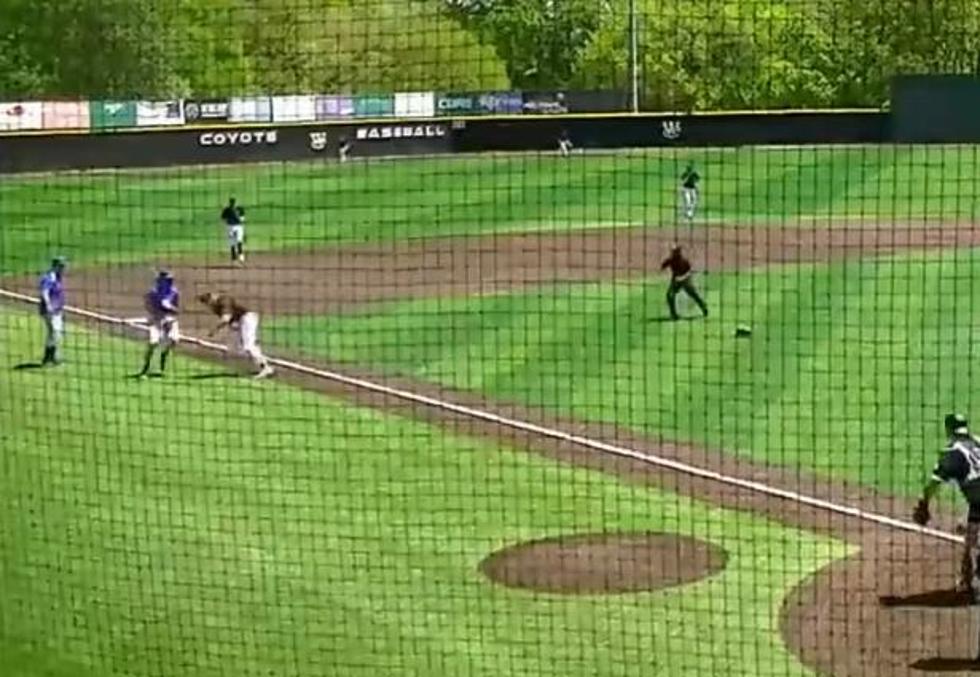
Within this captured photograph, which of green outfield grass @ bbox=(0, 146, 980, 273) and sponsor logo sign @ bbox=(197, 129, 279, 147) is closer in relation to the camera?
green outfield grass @ bbox=(0, 146, 980, 273)

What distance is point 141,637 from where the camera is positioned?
10484 mm

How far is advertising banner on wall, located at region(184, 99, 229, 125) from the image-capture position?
40969 millimetres

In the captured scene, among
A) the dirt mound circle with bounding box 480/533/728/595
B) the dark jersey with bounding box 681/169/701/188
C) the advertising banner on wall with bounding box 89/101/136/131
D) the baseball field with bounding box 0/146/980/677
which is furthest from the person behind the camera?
the advertising banner on wall with bounding box 89/101/136/131

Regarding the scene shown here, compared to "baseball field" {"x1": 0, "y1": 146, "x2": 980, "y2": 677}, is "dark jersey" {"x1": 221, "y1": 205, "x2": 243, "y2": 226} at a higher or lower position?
higher

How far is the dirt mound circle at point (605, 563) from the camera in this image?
11.7 metres

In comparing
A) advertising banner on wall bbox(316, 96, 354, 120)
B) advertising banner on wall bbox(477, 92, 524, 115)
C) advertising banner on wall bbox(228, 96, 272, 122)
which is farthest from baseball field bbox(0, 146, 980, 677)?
advertising banner on wall bbox(477, 92, 524, 115)

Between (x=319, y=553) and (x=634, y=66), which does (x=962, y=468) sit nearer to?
(x=319, y=553)

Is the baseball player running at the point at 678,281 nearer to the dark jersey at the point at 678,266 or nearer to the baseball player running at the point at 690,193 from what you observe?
the dark jersey at the point at 678,266

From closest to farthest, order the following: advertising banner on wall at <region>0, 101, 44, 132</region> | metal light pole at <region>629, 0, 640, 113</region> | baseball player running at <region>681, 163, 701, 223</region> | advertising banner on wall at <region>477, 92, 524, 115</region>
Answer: metal light pole at <region>629, 0, 640, 113</region>
baseball player running at <region>681, 163, 701, 223</region>
advertising banner on wall at <region>0, 101, 44, 132</region>
advertising banner on wall at <region>477, 92, 524, 115</region>

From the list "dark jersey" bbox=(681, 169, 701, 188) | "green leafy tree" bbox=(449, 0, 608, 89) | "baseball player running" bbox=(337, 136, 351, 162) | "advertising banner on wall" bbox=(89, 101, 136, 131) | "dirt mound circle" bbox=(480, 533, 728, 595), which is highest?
"green leafy tree" bbox=(449, 0, 608, 89)

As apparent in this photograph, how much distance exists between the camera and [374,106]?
134ft

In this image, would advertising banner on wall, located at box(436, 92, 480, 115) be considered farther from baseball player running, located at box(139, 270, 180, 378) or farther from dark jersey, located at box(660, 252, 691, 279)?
baseball player running, located at box(139, 270, 180, 378)

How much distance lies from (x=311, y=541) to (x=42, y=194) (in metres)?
25.1

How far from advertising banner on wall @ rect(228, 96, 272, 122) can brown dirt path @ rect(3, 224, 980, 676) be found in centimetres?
1094
